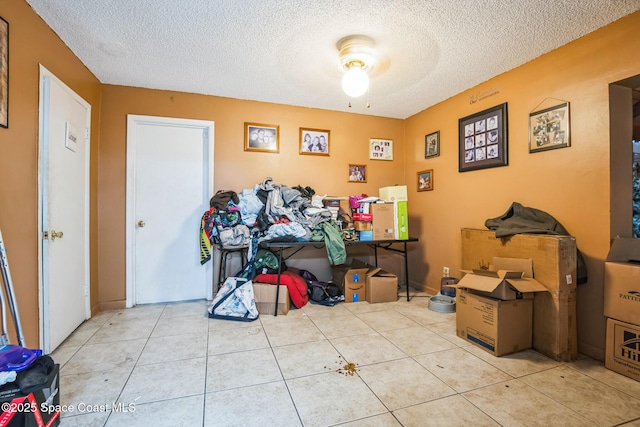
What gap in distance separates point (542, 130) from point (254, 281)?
3.00 metres

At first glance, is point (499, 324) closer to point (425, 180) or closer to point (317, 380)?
point (317, 380)

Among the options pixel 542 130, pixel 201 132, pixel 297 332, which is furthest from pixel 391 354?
pixel 201 132

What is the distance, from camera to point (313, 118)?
12.1 ft

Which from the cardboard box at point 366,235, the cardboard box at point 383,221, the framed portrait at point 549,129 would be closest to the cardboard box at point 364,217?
the cardboard box at point 383,221

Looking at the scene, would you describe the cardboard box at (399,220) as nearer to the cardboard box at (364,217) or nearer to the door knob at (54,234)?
the cardboard box at (364,217)

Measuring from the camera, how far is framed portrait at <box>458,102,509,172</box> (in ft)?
8.85

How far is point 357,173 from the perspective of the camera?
3.89 meters

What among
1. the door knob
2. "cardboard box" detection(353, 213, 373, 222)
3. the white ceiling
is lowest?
the door knob

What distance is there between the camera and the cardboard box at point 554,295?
77.2 inches

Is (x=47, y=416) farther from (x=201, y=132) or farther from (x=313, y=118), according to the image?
(x=313, y=118)

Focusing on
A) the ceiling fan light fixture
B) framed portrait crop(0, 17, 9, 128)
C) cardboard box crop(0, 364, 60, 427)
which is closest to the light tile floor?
cardboard box crop(0, 364, 60, 427)

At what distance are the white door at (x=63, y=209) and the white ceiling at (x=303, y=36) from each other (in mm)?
544

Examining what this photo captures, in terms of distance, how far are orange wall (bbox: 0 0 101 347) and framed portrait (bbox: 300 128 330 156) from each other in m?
2.38

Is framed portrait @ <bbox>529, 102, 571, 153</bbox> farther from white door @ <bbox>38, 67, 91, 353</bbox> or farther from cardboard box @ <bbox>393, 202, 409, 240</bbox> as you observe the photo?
white door @ <bbox>38, 67, 91, 353</bbox>
